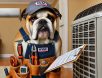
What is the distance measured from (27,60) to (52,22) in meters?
0.21

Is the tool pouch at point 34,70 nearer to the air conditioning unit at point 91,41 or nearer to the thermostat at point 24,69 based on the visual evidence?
the thermostat at point 24,69

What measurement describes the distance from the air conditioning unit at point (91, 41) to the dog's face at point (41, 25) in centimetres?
13

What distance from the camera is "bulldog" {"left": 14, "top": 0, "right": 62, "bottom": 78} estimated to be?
855 mm

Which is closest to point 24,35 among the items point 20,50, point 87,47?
point 20,50

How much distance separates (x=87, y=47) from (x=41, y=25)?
0.23m

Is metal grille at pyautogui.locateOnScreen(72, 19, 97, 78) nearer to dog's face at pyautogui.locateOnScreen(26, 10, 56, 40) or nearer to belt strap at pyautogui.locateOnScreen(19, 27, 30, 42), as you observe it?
dog's face at pyautogui.locateOnScreen(26, 10, 56, 40)

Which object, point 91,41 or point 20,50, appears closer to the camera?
point 91,41

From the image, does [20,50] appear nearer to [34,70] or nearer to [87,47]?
[34,70]

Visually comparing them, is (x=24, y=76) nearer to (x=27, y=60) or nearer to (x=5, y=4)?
(x=27, y=60)

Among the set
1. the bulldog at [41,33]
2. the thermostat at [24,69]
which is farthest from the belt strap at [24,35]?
the thermostat at [24,69]

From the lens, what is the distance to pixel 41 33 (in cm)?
86

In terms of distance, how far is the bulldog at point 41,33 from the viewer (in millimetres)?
855

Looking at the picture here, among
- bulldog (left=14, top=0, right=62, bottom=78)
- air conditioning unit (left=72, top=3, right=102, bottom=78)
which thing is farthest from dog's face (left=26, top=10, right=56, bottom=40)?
air conditioning unit (left=72, top=3, right=102, bottom=78)

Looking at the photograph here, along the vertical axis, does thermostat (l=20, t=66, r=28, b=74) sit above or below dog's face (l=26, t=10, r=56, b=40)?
below
